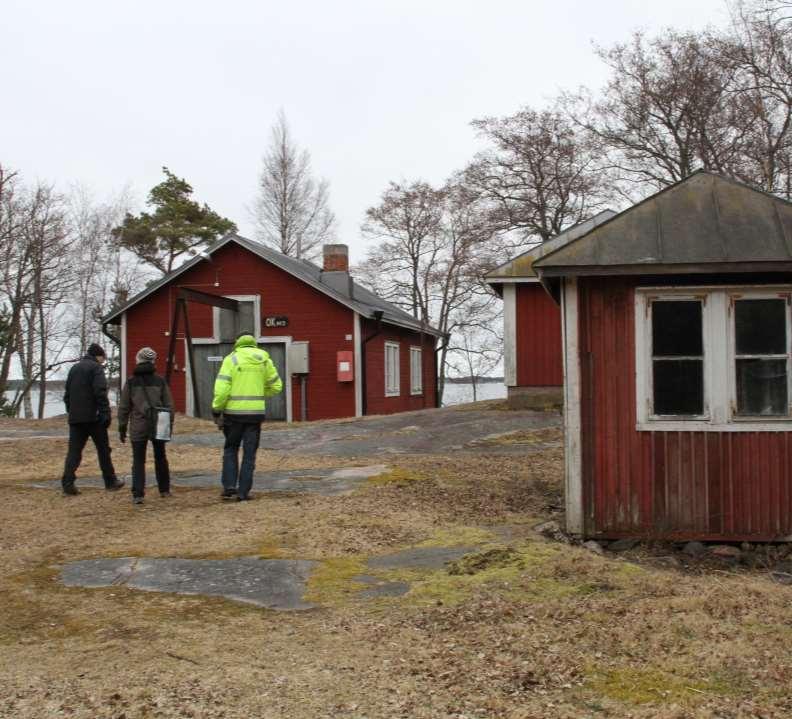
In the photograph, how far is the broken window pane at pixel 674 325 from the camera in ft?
27.4

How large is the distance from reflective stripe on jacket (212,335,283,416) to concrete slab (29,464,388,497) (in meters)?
1.24

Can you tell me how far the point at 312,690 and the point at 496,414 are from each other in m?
15.1

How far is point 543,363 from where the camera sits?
809 inches

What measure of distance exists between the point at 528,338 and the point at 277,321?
7.98 metres

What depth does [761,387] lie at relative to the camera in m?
8.28

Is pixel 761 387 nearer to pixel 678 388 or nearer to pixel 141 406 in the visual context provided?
pixel 678 388

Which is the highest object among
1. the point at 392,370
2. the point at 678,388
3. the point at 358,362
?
the point at 358,362

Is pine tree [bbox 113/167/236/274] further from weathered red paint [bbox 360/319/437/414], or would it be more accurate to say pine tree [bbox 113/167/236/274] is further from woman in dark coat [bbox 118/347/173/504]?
woman in dark coat [bbox 118/347/173/504]

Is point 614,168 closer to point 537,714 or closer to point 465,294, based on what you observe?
point 465,294

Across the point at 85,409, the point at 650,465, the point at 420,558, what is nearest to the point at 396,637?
the point at 420,558

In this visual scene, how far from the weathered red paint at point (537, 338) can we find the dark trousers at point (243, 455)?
36.6 ft

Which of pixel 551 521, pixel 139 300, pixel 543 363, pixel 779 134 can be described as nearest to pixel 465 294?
pixel 779 134

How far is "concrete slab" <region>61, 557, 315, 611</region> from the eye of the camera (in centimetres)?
654

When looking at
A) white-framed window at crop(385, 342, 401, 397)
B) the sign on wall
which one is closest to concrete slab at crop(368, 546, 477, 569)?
the sign on wall
